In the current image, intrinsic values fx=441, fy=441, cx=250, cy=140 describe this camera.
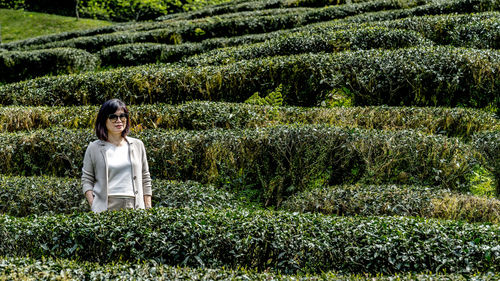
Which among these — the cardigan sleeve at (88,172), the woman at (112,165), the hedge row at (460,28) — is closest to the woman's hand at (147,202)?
the woman at (112,165)

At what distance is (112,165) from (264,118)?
4.89 meters

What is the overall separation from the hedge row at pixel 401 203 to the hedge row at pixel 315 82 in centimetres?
499

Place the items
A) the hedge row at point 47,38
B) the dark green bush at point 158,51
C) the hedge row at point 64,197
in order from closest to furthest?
the hedge row at point 64,197 < the dark green bush at point 158,51 < the hedge row at point 47,38

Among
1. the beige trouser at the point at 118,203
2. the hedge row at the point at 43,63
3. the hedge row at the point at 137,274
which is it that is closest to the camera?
the hedge row at the point at 137,274

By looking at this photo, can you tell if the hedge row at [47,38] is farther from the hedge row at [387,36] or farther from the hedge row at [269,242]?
the hedge row at [269,242]

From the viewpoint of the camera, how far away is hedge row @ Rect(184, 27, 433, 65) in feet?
45.6

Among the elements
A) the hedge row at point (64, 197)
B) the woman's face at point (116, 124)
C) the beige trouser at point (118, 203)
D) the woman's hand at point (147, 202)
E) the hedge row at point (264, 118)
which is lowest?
the hedge row at point (64, 197)

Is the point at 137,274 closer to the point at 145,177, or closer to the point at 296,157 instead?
the point at 145,177

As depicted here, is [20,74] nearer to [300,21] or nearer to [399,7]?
[300,21]

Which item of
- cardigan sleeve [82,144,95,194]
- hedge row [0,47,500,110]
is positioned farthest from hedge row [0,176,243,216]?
hedge row [0,47,500,110]

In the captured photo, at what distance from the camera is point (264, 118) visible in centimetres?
984

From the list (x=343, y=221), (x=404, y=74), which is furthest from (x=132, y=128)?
(x=404, y=74)

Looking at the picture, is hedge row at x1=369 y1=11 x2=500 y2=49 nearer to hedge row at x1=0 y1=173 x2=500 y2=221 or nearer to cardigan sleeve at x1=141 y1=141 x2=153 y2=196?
hedge row at x1=0 y1=173 x2=500 y2=221

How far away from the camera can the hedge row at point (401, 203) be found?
629 centimetres
